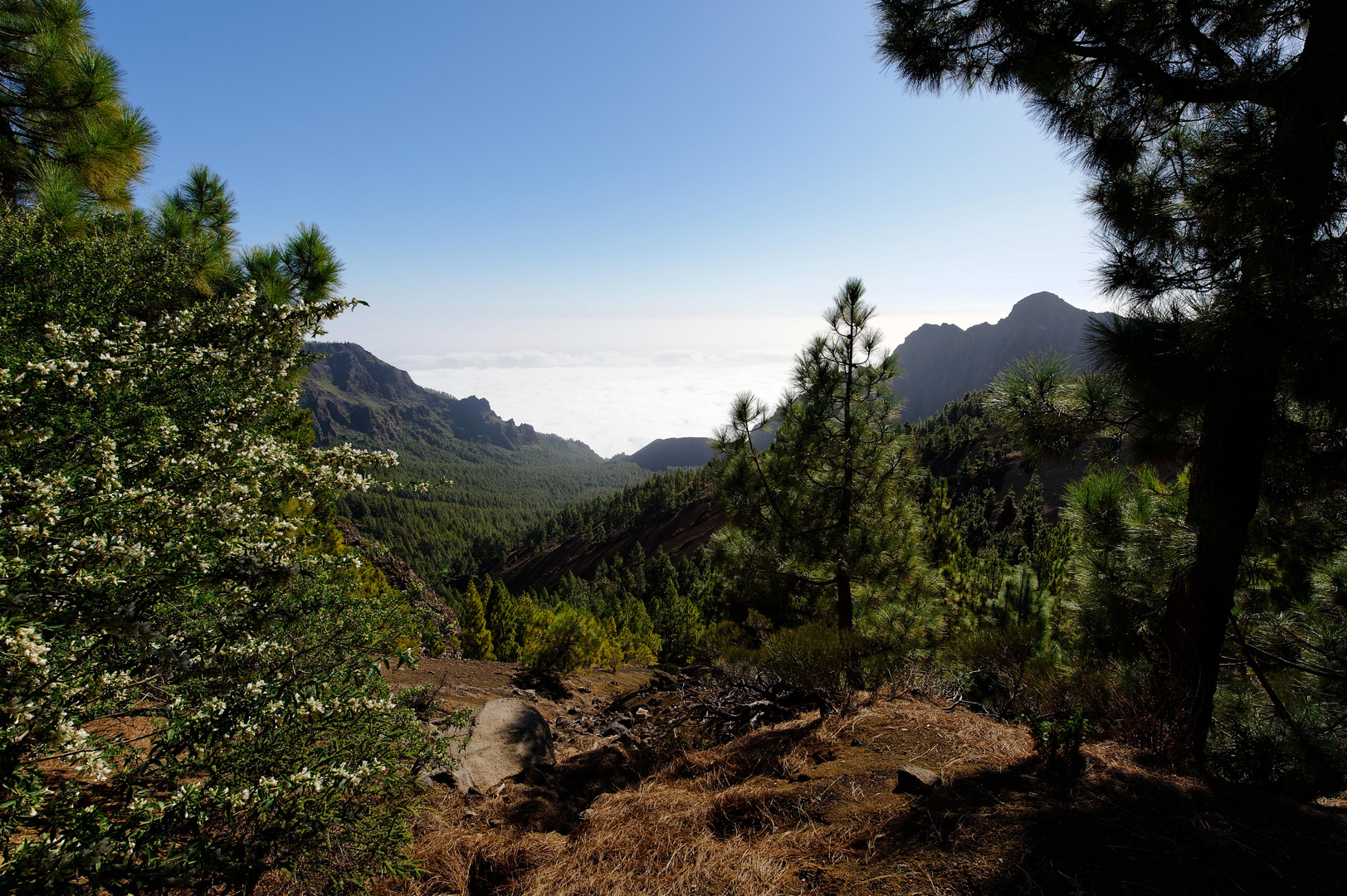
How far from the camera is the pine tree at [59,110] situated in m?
5.84

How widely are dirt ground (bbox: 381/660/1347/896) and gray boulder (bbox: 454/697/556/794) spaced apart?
294 millimetres

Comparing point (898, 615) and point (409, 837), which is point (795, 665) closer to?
point (898, 615)

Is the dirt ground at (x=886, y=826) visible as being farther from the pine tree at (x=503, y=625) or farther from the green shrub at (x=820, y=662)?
the pine tree at (x=503, y=625)

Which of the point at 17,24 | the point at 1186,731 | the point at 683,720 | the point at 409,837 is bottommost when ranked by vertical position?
the point at 683,720

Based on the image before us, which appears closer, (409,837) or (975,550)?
(409,837)

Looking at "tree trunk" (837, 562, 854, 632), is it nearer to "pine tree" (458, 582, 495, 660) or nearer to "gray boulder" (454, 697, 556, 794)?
"gray boulder" (454, 697, 556, 794)

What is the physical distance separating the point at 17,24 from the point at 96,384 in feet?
21.4

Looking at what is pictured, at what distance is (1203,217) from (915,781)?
14.7 feet

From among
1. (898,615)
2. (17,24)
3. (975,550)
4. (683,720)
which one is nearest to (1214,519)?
(898,615)

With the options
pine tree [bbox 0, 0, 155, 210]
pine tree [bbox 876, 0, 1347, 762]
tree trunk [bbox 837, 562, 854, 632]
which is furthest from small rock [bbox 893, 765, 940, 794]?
pine tree [bbox 0, 0, 155, 210]

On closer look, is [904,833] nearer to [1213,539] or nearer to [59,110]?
[1213,539]

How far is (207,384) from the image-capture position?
3580mm

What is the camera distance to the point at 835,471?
8078 mm

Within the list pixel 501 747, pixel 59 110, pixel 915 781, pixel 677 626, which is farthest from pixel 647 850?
pixel 677 626
